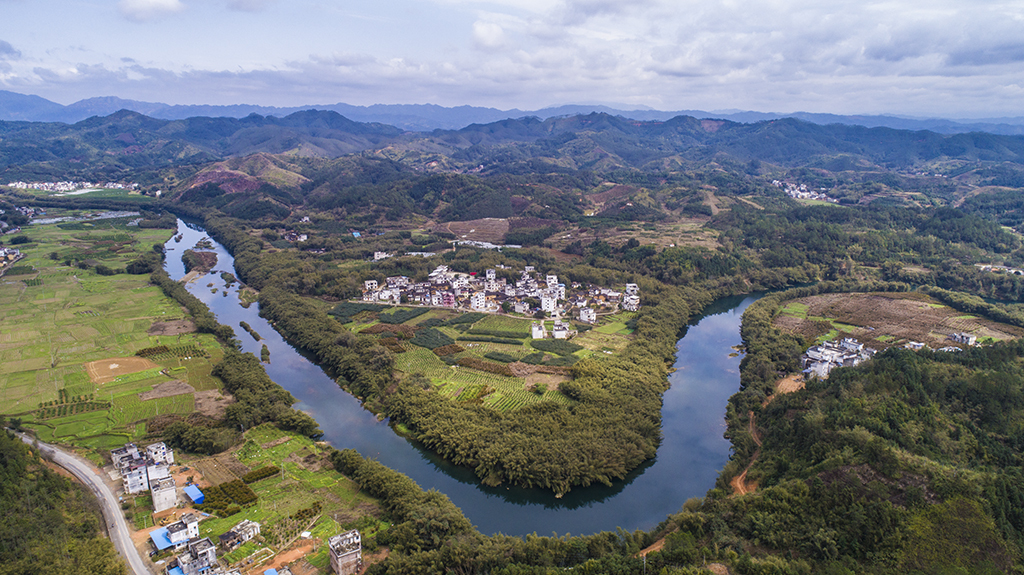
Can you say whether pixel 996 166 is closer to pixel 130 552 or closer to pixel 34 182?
pixel 130 552

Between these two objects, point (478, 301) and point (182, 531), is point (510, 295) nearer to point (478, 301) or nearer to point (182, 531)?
point (478, 301)

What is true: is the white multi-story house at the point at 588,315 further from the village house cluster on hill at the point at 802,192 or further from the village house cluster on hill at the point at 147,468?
the village house cluster on hill at the point at 802,192

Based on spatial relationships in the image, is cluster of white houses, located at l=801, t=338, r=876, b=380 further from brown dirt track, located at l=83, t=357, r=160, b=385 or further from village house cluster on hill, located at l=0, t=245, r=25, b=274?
village house cluster on hill, located at l=0, t=245, r=25, b=274

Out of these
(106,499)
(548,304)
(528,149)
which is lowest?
(106,499)

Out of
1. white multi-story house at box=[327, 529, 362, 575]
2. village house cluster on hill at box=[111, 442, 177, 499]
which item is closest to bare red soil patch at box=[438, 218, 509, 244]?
village house cluster on hill at box=[111, 442, 177, 499]

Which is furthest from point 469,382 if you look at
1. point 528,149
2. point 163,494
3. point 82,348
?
point 528,149
